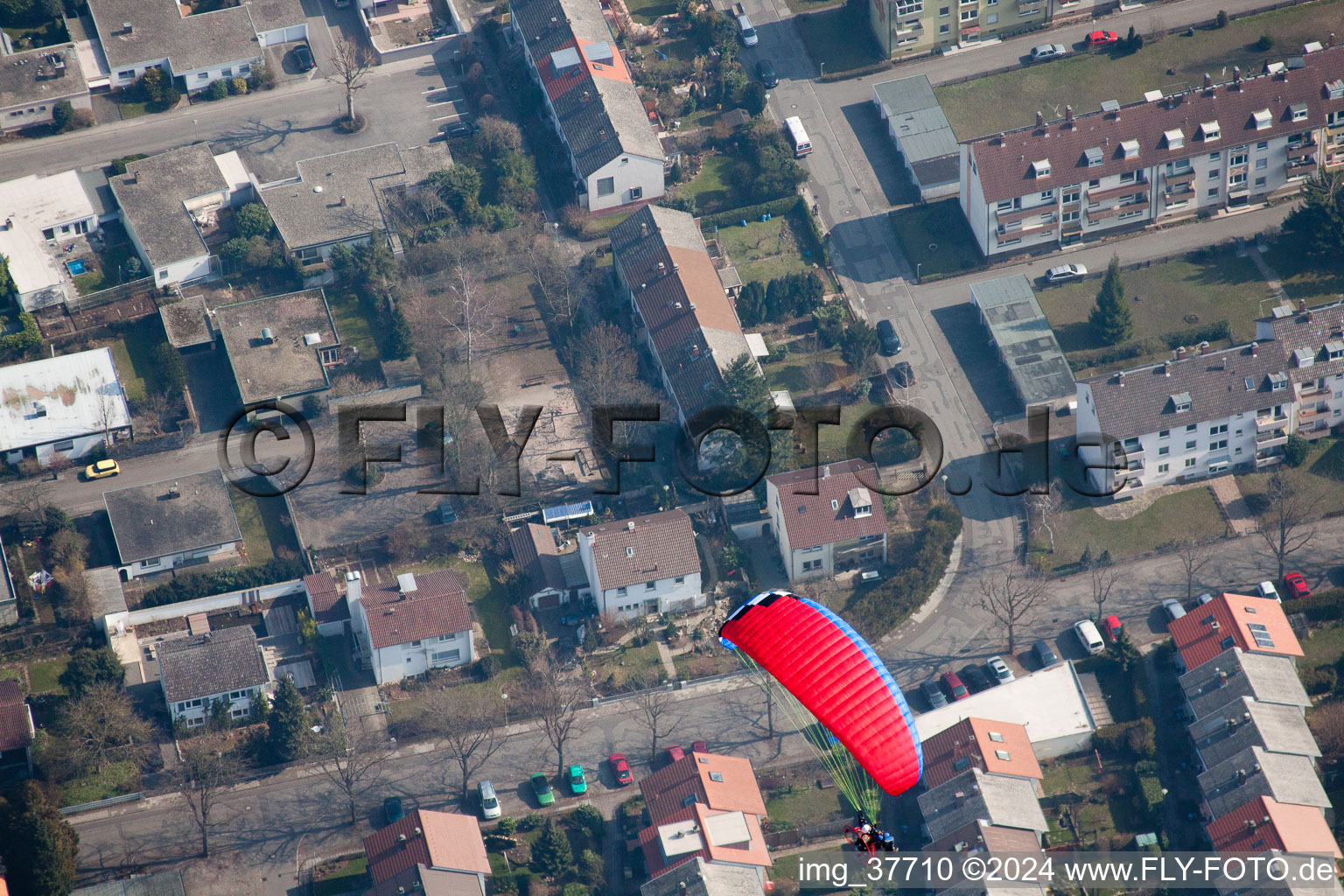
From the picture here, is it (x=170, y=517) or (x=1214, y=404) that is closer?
(x=170, y=517)

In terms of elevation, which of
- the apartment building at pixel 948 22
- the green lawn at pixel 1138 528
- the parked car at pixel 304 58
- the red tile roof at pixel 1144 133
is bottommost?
the green lawn at pixel 1138 528

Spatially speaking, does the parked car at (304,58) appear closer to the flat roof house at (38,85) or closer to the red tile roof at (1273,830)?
the flat roof house at (38,85)

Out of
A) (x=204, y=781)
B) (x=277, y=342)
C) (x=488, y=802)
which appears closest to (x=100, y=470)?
(x=277, y=342)

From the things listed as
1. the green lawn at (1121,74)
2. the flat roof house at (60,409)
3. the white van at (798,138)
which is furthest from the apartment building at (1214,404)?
the flat roof house at (60,409)

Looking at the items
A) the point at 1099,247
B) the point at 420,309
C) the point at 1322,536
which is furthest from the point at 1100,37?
the point at 420,309

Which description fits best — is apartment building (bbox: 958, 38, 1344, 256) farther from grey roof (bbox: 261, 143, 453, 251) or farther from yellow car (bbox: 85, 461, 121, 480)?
yellow car (bbox: 85, 461, 121, 480)

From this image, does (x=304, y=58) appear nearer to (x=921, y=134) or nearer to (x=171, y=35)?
(x=171, y=35)
